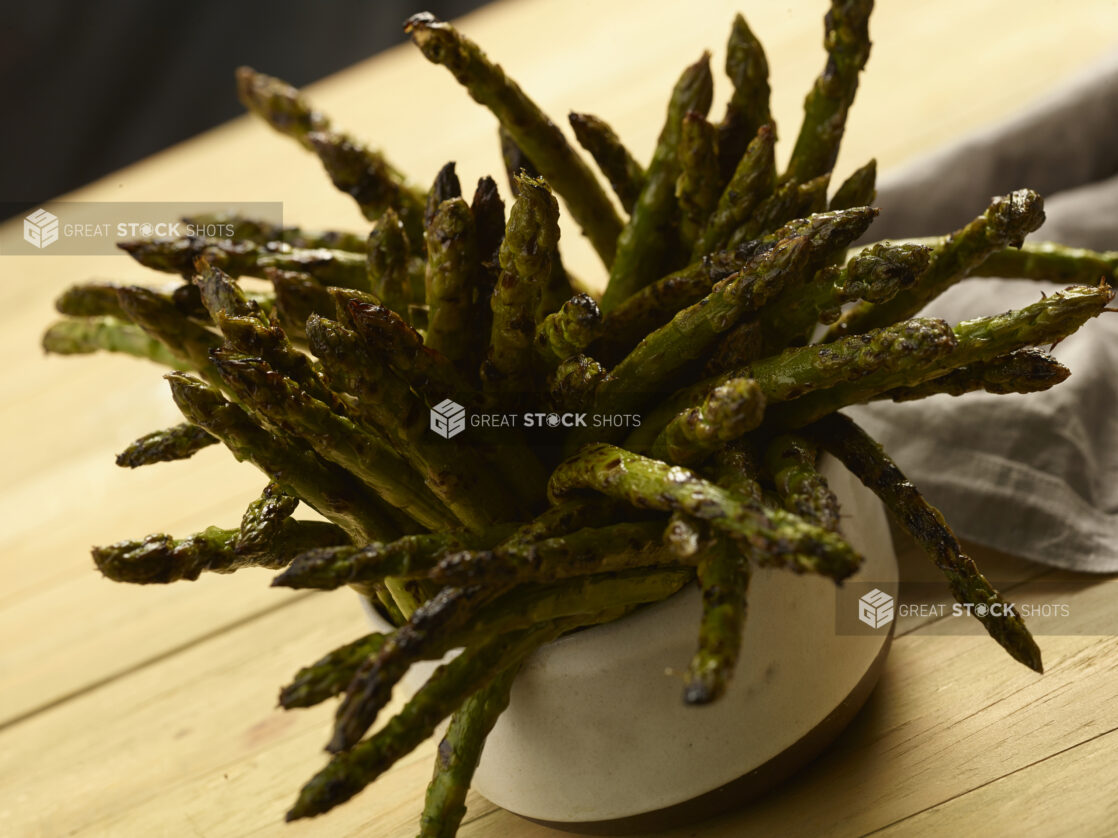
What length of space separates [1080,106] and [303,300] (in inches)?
32.2

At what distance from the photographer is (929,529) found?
2.19 ft

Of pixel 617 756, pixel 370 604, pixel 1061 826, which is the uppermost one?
pixel 370 604

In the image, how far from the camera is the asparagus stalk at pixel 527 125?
2.51 feet

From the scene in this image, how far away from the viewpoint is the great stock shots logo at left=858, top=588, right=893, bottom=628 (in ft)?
2.43

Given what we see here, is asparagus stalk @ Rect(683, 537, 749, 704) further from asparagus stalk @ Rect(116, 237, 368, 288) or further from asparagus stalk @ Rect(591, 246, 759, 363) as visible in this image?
asparagus stalk @ Rect(116, 237, 368, 288)

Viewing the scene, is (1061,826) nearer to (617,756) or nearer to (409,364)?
(617,756)

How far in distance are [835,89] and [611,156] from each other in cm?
16

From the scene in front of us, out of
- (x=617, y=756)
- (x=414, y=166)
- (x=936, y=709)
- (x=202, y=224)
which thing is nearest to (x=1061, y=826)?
(x=936, y=709)

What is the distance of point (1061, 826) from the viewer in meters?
0.66

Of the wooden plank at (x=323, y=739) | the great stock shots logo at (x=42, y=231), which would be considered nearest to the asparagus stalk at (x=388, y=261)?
the wooden plank at (x=323, y=739)

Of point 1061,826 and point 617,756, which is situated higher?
point 617,756

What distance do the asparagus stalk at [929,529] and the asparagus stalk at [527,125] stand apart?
239 mm

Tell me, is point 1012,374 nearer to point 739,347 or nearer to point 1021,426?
point 739,347

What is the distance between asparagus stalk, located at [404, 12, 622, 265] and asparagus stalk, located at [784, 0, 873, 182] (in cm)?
14
